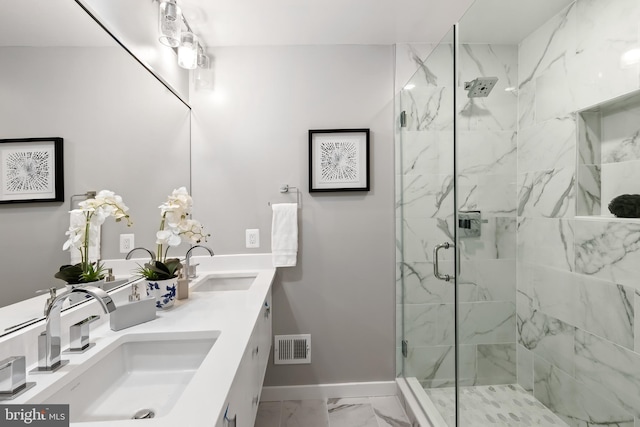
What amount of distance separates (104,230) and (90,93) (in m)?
0.51

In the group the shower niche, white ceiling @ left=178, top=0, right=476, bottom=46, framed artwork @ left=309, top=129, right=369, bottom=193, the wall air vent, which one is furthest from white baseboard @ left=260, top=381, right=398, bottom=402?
white ceiling @ left=178, top=0, right=476, bottom=46

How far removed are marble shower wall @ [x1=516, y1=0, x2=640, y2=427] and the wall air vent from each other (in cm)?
126

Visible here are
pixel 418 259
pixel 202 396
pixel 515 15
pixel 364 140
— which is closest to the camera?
pixel 202 396

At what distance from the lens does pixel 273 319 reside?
207 centimetres

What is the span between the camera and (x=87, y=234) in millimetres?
1038

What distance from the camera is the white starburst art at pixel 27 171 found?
78 cm

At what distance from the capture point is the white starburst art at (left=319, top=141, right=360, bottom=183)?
205cm

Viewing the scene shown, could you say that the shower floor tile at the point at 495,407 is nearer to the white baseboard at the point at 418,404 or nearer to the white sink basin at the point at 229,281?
the white baseboard at the point at 418,404

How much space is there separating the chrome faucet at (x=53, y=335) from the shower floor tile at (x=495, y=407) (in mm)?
1522

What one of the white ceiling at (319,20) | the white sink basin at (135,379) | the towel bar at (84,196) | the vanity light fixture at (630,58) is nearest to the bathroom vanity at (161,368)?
the white sink basin at (135,379)

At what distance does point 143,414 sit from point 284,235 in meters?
1.26

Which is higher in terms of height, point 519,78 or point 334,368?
point 519,78

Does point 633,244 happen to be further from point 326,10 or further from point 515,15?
point 326,10

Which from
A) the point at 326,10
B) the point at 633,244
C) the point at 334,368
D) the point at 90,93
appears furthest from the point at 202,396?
the point at 326,10
